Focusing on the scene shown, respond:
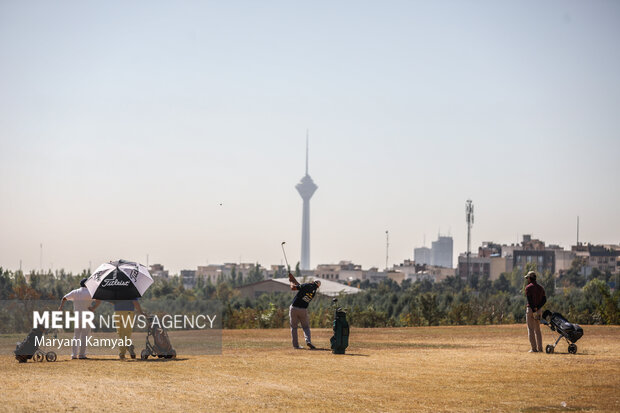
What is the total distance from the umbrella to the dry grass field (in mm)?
1563

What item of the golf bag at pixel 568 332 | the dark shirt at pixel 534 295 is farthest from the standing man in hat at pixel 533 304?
the golf bag at pixel 568 332

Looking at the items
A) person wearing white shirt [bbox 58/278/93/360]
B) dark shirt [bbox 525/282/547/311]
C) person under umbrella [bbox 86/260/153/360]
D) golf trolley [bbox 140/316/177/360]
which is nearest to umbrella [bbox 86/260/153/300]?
person under umbrella [bbox 86/260/153/360]

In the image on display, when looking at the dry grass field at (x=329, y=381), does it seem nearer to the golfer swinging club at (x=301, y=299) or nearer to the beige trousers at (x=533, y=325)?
the beige trousers at (x=533, y=325)

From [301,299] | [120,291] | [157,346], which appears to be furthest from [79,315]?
[301,299]

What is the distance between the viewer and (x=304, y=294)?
984 inches

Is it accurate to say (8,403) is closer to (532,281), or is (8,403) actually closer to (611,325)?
(532,281)

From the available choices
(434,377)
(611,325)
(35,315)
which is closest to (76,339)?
(35,315)

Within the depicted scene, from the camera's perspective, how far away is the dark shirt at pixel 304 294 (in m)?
24.8

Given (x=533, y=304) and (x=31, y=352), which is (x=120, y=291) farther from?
(x=533, y=304)

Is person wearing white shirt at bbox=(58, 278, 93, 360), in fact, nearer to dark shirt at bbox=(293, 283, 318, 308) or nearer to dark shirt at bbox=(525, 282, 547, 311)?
dark shirt at bbox=(293, 283, 318, 308)

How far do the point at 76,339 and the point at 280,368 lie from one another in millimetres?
5223

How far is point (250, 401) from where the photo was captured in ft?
51.1

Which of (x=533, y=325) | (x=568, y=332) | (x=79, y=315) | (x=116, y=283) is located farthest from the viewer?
(x=533, y=325)

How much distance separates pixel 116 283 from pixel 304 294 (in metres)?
5.44
